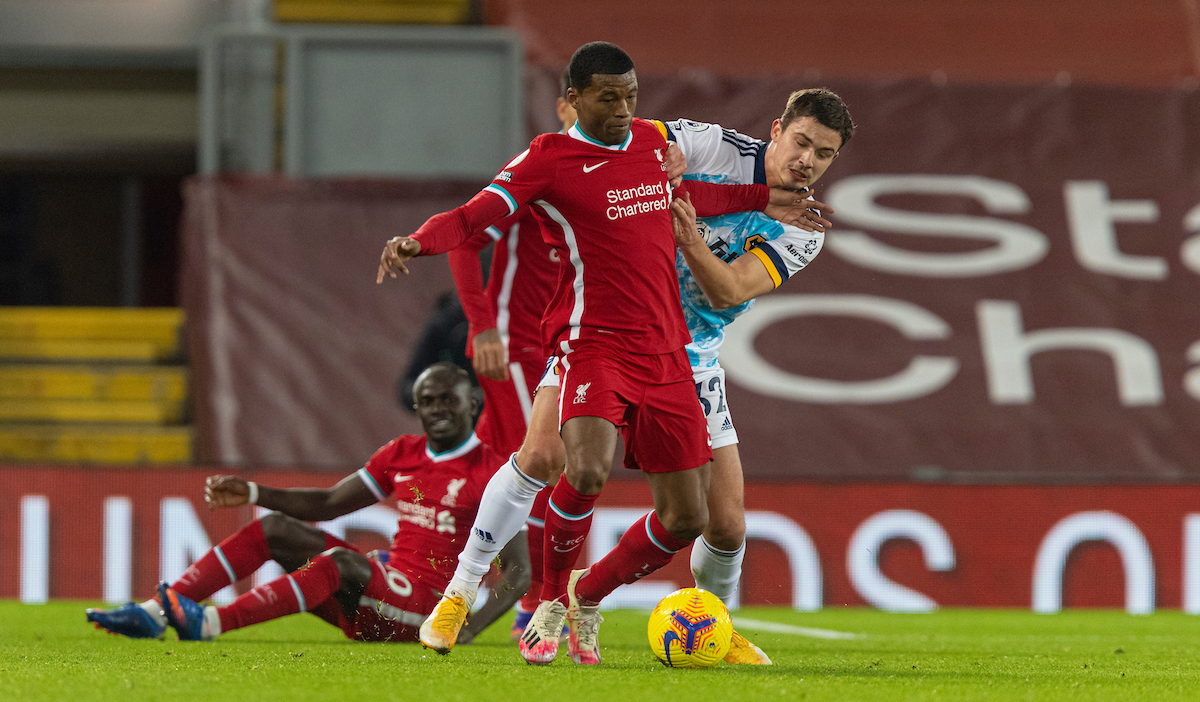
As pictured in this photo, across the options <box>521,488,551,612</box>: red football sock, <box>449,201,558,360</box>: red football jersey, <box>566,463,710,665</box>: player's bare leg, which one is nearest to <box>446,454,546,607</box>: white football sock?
<box>566,463,710,665</box>: player's bare leg

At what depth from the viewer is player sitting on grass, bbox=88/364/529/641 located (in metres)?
5.11

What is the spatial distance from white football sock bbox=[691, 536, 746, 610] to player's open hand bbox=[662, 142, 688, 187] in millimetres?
1210

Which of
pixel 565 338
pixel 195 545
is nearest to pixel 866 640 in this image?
pixel 565 338

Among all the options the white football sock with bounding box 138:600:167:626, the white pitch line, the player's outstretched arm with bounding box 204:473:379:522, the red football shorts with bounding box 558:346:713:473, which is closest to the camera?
the red football shorts with bounding box 558:346:713:473

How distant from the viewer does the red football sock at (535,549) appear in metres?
5.41

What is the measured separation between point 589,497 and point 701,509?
1.17 ft

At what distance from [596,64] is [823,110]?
0.82m

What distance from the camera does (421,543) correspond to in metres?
5.34

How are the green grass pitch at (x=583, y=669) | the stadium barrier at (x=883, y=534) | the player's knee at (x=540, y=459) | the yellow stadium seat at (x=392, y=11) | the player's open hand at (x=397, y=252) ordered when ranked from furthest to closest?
the yellow stadium seat at (x=392, y=11)
the stadium barrier at (x=883, y=534)
the player's knee at (x=540, y=459)
the player's open hand at (x=397, y=252)
the green grass pitch at (x=583, y=669)

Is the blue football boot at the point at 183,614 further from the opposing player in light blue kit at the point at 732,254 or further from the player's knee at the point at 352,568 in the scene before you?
the opposing player in light blue kit at the point at 732,254

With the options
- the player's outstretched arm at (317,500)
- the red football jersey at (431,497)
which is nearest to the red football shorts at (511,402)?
the red football jersey at (431,497)

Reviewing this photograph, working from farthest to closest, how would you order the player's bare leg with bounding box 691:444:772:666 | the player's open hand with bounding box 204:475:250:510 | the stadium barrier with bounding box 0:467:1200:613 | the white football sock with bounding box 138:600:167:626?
the stadium barrier with bounding box 0:467:1200:613
the white football sock with bounding box 138:600:167:626
the player's open hand with bounding box 204:475:250:510
the player's bare leg with bounding box 691:444:772:666

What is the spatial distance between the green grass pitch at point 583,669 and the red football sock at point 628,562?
0.78ft

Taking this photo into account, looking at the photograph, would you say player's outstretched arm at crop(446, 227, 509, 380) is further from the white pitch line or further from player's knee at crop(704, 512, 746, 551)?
the white pitch line
